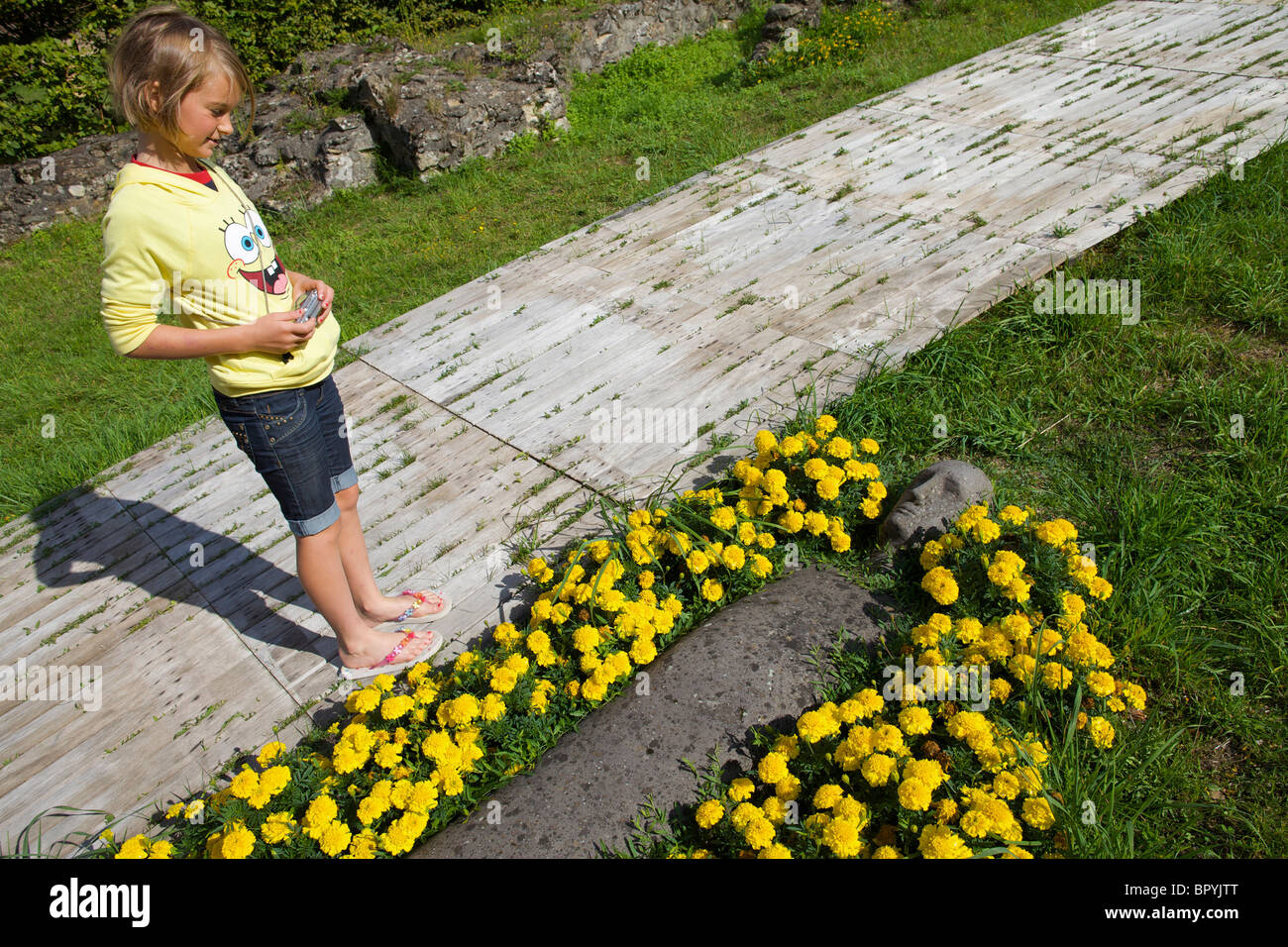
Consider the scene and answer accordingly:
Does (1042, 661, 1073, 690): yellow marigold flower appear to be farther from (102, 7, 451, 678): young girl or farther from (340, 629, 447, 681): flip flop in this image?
(102, 7, 451, 678): young girl

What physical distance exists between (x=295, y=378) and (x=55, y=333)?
5984mm

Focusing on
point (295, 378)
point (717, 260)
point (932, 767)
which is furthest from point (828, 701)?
point (717, 260)

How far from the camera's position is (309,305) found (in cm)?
265

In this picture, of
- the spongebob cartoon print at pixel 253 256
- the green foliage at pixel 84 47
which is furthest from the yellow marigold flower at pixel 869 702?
the green foliage at pixel 84 47

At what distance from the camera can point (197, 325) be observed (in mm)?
2555

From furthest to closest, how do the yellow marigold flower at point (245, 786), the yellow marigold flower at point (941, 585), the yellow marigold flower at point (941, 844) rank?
the yellow marigold flower at point (941, 585), the yellow marigold flower at point (245, 786), the yellow marigold flower at point (941, 844)

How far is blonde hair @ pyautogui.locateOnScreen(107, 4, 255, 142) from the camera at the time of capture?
2246 millimetres

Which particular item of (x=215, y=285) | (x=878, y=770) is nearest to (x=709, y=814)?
(x=878, y=770)

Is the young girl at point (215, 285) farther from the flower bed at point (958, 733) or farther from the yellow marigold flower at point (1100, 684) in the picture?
the yellow marigold flower at point (1100, 684)

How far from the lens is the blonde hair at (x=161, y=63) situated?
225 cm

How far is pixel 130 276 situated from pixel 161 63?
1.92 feet

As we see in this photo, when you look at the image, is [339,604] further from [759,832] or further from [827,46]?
[827,46]

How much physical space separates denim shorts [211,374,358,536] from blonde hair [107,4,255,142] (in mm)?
814

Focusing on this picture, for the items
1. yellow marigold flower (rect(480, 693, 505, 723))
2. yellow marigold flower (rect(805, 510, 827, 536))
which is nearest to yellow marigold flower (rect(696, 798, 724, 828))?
yellow marigold flower (rect(480, 693, 505, 723))
